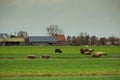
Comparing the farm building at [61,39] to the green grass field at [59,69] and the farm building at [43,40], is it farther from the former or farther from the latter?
the green grass field at [59,69]

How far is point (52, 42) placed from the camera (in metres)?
154

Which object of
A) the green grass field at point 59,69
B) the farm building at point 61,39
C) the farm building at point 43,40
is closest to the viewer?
the green grass field at point 59,69

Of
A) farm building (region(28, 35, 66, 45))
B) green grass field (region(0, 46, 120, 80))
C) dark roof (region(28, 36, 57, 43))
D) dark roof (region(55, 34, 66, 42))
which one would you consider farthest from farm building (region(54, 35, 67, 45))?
green grass field (region(0, 46, 120, 80))

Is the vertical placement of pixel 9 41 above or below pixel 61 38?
below

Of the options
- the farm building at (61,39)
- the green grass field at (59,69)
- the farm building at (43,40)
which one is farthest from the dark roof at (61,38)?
the green grass field at (59,69)

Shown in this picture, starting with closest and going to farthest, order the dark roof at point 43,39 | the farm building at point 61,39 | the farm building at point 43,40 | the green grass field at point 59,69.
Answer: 1. the green grass field at point 59,69
2. the dark roof at point 43,39
3. the farm building at point 43,40
4. the farm building at point 61,39

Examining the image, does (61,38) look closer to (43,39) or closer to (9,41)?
(43,39)

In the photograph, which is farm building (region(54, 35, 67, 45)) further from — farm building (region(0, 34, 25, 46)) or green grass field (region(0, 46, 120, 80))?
green grass field (region(0, 46, 120, 80))

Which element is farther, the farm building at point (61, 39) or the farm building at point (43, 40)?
the farm building at point (61, 39)

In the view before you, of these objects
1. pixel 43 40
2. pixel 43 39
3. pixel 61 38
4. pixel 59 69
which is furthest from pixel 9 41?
pixel 59 69

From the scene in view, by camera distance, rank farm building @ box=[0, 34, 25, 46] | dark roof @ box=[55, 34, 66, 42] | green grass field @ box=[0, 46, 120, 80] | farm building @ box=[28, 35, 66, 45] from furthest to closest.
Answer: dark roof @ box=[55, 34, 66, 42] → farm building @ box=[28, 35, 66, 45] → farm building @ box=[0, 34, 25, 46] → green grass field @ box=[0, 46, 120, 80]

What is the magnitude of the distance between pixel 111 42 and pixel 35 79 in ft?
497

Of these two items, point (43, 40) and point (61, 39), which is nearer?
point (43, 40)

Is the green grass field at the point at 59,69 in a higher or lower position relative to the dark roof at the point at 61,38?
lower
